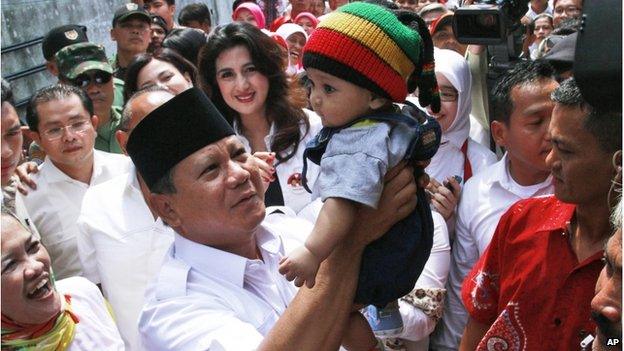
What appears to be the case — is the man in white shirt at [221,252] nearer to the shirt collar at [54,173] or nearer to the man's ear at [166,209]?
the man's ear at [166,209]

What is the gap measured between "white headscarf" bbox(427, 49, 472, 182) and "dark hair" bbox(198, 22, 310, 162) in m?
0.67

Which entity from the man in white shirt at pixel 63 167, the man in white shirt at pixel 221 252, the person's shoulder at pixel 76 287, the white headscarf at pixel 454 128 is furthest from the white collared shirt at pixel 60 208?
the white headscarf at pixel 454 128

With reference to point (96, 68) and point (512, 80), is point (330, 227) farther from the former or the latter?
point (96, 68)

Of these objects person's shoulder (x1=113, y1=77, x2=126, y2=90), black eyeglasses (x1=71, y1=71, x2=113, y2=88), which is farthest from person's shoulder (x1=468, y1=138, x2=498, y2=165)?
person's shoulder (x1=113, y1=77, x2=126, y2=90)

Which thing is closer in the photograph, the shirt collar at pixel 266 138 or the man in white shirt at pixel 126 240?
the man in white shirt at pixel 126 240

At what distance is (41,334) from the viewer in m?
2.68

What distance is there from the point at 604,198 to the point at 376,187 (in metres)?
0.61

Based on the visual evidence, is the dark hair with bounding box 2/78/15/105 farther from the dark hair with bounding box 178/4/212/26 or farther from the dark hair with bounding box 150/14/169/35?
the dark hair with bounding box 178/4/212/26

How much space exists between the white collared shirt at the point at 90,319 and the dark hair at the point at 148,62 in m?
1.84

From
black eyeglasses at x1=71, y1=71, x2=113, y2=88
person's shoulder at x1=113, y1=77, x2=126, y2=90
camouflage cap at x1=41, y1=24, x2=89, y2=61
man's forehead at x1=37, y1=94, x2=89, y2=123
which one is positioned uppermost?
man's forehead at x1=37, y1=94, x2=89, y2=123

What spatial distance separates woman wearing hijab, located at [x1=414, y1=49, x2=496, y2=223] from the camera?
12.5 ft

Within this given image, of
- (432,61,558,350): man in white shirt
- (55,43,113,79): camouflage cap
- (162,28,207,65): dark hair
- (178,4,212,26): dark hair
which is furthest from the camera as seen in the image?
(178,4,212,26): dark hair

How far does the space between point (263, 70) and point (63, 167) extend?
43.6 inches

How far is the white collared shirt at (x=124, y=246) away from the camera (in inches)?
127
